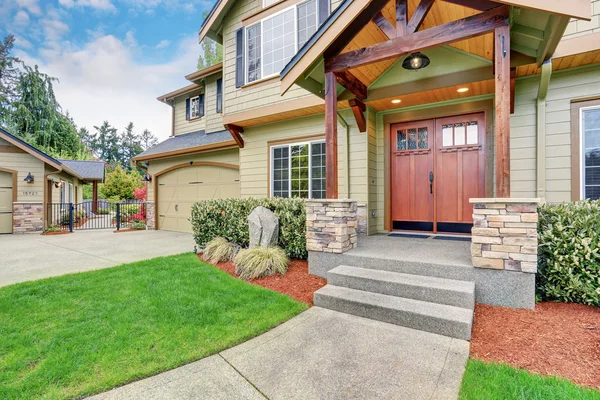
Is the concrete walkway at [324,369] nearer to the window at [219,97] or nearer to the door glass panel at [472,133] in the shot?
the door glass panel at [472,133]

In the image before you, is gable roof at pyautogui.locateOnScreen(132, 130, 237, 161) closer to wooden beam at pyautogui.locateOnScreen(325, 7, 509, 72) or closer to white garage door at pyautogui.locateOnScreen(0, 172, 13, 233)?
white garage door at pyautogui.locateOnScreen(0, 172, 13, 233)

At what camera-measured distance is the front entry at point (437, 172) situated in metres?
5.25

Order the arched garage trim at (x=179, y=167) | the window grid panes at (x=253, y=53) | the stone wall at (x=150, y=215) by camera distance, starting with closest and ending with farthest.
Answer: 1. the window grid panes at (x=253, y=53)
2. the arched garage trim at (x=179, y=167)
3. the stone wall at (x=150, y=215)

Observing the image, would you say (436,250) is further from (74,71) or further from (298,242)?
(74,71)

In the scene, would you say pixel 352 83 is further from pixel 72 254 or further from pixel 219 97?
pixel 72 254

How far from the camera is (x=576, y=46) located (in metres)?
3.86

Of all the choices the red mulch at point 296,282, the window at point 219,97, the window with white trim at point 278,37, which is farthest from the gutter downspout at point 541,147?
the window at point 219,97

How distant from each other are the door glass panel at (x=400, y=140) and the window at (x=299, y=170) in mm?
1623

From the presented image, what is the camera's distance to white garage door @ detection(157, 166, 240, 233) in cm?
915

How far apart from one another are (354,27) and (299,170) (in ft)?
10.9

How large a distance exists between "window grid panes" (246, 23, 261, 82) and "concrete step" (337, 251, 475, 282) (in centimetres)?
537

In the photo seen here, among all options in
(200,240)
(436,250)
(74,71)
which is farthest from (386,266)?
(74,71)

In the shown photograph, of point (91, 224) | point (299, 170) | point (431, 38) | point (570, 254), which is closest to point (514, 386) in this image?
point (570, 254)

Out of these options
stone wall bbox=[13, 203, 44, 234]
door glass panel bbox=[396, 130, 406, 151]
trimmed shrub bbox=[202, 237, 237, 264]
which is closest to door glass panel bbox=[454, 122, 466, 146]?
door glass panel bbox=[396, 130, 406, 151]
